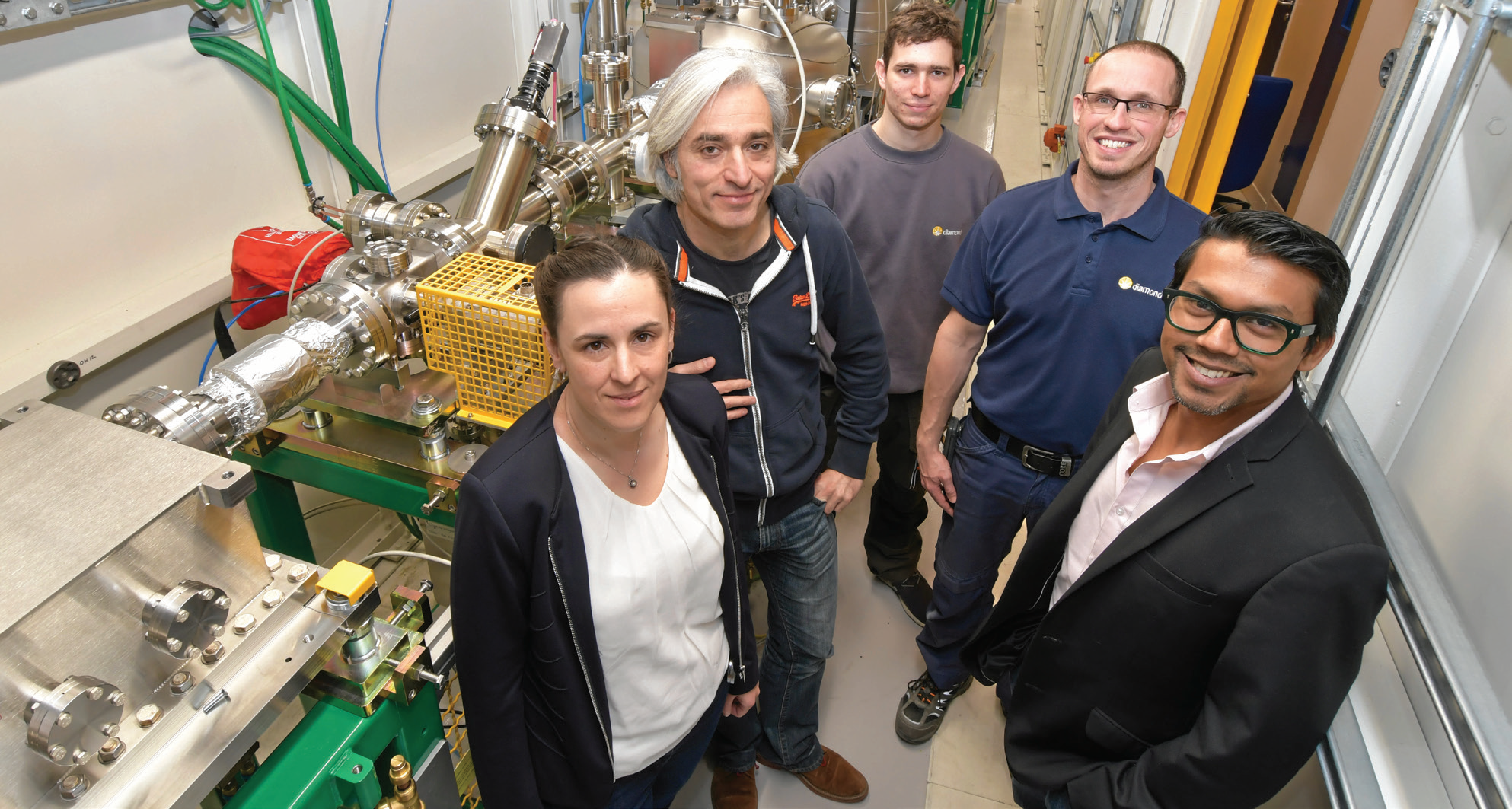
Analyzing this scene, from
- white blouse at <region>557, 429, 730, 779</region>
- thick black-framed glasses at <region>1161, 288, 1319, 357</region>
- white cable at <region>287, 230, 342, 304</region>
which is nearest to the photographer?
thick black-framed glasses at <region>1161, 288, 1319, 357</region>

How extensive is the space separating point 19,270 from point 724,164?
1.26m

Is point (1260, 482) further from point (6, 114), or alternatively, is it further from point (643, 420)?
point (6, 114)

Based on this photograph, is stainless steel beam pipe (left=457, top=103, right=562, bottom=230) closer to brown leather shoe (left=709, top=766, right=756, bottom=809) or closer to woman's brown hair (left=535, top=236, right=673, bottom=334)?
woman's brown hair (left=535, top=236, right=673, bottom=334)

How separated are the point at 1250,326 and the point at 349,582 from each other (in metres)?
1.04

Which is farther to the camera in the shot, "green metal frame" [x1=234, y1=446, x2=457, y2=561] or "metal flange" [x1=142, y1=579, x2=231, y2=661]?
"green metal frame" [x1=234, y1=446, x2=457, y2=561]

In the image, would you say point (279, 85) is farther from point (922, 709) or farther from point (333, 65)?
point (922, 709)

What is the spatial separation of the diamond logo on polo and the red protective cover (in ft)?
4.82

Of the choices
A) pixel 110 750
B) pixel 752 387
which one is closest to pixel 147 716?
pixel 110 750

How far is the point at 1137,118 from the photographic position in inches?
54.0

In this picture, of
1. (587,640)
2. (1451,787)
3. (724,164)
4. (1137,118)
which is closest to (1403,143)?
(1137,118)

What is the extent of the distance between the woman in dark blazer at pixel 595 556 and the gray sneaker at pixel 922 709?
2.73 feet

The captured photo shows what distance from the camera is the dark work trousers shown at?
2004 millimetres

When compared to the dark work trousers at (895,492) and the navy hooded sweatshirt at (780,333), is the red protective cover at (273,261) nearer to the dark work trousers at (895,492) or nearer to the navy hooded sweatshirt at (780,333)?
the navy hooded sweatshirt at (780,333)

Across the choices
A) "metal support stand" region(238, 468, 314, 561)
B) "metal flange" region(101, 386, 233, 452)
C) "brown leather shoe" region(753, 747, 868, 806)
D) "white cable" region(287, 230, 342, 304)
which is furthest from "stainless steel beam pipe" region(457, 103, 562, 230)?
"brown leather shoe" region(753, 747, 868, 806)
